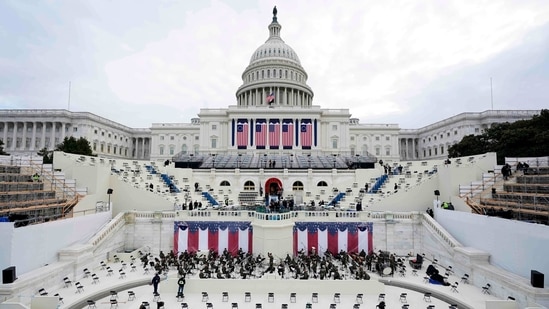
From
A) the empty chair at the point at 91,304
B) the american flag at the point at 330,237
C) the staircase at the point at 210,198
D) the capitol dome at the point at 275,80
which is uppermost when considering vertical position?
the capitol dome at the point at 275,80

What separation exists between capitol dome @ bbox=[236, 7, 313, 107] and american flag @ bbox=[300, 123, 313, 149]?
1444 cm

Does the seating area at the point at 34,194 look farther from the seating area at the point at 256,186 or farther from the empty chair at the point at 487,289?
the empty chair at the point at 487,289

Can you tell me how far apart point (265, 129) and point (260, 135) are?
76.2 inches

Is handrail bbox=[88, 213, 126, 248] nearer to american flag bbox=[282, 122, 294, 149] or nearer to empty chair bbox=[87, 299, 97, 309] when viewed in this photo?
empty chair bbox=[87, 299, 97, 309]

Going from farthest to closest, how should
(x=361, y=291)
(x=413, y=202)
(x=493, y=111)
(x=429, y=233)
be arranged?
(x=493, y=111) < (x=413, y=202) < (x=429, y=233) < (x=361, y=291)

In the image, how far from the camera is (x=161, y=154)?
3413 inches

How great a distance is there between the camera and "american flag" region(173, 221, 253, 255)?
2534 centimetres

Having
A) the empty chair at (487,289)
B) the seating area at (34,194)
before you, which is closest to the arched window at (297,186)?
the seating area at (34,194)

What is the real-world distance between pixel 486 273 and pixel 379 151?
70550 mm

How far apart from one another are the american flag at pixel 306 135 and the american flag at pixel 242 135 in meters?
13.8

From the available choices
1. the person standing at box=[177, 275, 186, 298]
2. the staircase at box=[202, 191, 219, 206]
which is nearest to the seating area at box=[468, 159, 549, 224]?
the person standing at box=[177, 275, 186, 298]

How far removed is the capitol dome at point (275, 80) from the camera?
8419 centimetres

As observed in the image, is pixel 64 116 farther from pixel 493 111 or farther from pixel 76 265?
pixel 493 111

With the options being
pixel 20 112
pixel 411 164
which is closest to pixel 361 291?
pixel 411 164
